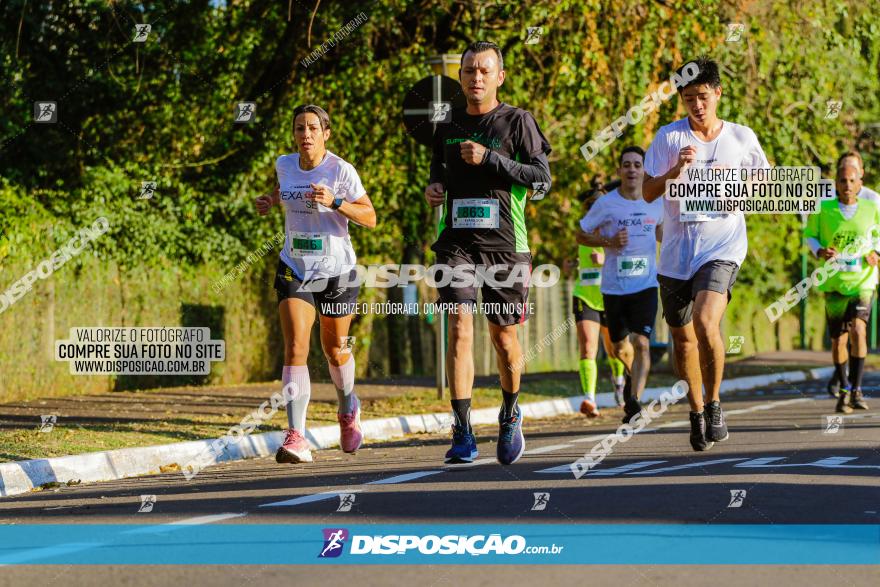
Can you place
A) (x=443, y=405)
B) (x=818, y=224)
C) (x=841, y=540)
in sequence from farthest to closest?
(x=443, y=405) < (x=818, y=224) < (x=841, y=540)

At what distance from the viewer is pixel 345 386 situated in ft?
35.3

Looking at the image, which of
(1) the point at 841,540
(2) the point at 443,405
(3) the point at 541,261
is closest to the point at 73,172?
(2) the point at 443,405

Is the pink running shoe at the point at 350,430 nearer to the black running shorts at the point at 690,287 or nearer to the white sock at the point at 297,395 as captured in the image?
the white sock at the point at 297,395

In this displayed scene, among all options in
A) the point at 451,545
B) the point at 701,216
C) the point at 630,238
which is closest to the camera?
the point at 451,545

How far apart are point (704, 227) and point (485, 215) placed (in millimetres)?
1541

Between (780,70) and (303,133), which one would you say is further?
(780,70)

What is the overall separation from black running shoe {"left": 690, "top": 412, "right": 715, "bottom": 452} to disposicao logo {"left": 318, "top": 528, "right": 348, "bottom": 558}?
4.18m

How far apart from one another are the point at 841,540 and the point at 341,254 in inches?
204

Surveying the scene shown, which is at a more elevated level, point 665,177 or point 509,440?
point 665,177

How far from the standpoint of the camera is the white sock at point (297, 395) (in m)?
10.4

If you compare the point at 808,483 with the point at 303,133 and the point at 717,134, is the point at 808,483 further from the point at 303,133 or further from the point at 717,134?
the point at 303,133

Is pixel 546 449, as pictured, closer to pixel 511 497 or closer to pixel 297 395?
pixel 297 395

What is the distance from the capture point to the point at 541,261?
30.0 meters

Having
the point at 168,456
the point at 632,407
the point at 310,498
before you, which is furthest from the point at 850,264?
the point at 310,498
